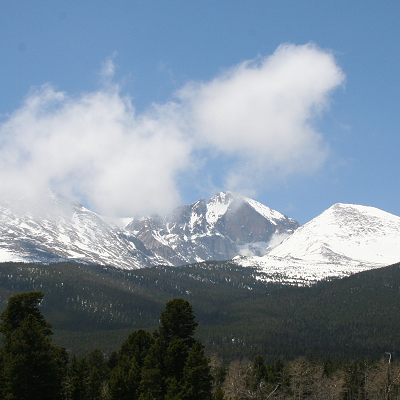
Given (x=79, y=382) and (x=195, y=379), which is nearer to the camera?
(x=195, y=379)

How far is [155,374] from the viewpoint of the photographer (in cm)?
5003

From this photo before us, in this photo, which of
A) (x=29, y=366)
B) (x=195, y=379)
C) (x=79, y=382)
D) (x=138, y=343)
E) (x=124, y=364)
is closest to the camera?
(x=29, y=366)

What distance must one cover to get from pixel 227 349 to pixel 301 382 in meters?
104

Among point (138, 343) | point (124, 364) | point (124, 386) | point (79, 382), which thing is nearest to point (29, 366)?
point (124, 386)

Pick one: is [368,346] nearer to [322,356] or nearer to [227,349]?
[322,356]

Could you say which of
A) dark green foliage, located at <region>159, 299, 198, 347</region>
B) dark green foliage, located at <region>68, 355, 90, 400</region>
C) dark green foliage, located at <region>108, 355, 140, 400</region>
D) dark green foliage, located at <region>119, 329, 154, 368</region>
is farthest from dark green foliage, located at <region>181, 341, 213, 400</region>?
dark green foliage, located at <region>119, 329, 154, 368</region>

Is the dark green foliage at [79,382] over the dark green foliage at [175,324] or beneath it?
beneath

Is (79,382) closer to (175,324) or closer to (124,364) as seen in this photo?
(124,364)

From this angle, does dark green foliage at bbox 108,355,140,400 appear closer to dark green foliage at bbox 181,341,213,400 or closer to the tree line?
the tree line

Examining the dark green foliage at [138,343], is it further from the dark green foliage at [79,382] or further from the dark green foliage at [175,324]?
the dark green foliage at [175,324]

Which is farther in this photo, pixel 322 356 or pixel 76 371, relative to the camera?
pixel 322 356

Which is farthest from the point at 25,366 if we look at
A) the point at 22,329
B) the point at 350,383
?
the point at 350,383

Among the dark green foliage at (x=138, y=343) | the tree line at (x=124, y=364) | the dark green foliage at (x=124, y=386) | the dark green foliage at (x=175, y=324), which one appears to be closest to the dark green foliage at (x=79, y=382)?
the tree line at (x=124, y=364)

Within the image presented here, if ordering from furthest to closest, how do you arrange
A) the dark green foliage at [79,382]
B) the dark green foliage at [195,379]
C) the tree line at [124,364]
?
the dark green foliage at [79,382] < the dark green foliage at [195,379] < the tree line at [124,364]
